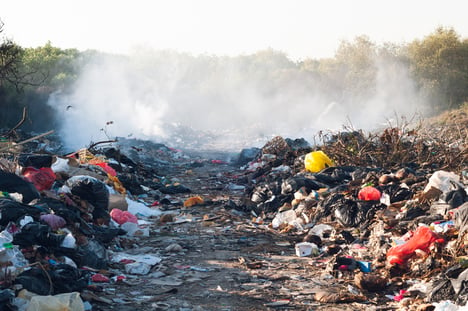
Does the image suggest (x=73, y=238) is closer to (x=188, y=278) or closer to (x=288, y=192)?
(x=188, y=278)

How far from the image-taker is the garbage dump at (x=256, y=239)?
408 centimetres

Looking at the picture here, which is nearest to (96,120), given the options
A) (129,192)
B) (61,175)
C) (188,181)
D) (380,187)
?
(188,181)

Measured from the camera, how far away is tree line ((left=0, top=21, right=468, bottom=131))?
76.0 feet

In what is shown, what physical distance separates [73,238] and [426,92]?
25905 millimetres

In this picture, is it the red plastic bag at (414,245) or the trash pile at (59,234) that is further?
the red plastic bag at (414,245)

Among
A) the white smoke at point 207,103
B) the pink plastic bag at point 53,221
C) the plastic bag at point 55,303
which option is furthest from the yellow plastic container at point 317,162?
the white smoke at point 207,103

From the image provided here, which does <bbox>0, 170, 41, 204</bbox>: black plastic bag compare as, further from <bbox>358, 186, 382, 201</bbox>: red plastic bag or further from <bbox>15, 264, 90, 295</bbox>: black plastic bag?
<bbox>358, 186, 382, 201</bbox>: red plastic bag

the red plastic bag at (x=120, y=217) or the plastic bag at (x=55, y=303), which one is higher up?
the red plastic bag at (x=120, y=217)

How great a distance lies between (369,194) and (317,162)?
2.62 m

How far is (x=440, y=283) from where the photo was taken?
384cm

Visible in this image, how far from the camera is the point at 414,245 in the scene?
4625 mm

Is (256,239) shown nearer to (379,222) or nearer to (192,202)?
(379,222)

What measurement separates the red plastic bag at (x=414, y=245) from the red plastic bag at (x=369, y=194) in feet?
6.29

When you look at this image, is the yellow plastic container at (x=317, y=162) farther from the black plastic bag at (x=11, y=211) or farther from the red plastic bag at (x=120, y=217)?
the black plastic bag at (x=11, y=211)
